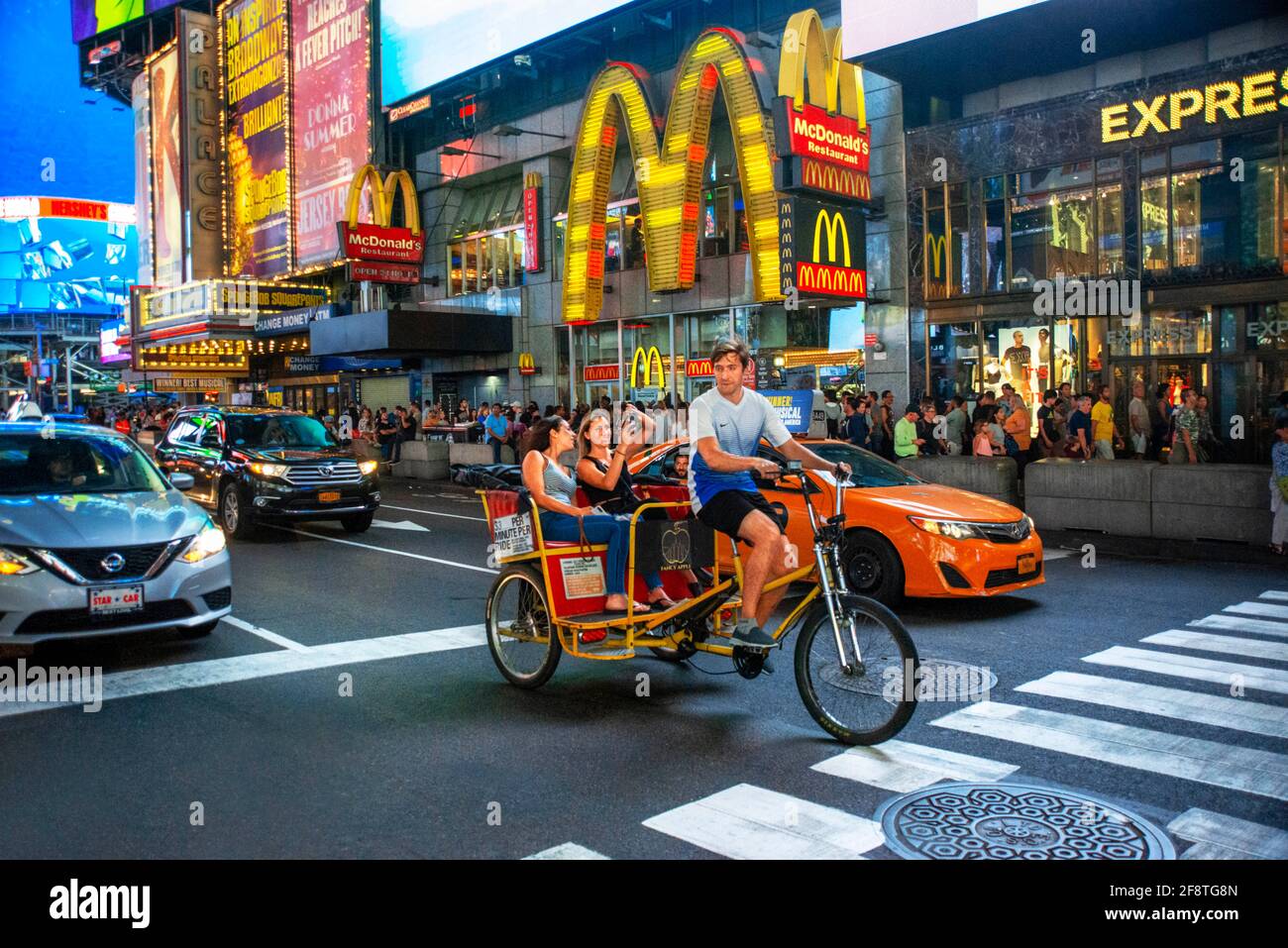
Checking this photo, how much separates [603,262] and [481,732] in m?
25.2

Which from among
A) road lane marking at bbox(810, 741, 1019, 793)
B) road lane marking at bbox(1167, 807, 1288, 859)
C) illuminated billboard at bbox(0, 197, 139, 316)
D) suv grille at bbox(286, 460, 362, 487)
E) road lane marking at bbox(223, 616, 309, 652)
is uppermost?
illuminated billboard at bbox(0, 197, 139, 316)

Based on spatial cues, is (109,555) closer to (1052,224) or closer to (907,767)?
(907,767)

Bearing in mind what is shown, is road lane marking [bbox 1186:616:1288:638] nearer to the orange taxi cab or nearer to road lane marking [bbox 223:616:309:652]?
the orange taxi cab

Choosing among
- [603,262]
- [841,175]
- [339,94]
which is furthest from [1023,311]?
[339,94]

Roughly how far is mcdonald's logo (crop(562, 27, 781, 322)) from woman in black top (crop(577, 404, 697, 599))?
16.3 m

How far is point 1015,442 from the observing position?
55.5ft

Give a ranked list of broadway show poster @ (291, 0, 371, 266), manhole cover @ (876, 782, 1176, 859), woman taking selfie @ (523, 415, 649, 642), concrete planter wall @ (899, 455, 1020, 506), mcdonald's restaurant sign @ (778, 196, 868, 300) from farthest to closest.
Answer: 1. broadway show poster @ (291, 0, 371, 266)
2. mcdonald's restaurant sign @ (778, 196, 868, 300)
3. concrete planter wall @ (899, 455, 1020, 506)
4. woman taking selfie @ (523, 415, 649, 642)
5. manhole cover @ (876, 782, 1176, 859)

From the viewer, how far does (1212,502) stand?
512 inches

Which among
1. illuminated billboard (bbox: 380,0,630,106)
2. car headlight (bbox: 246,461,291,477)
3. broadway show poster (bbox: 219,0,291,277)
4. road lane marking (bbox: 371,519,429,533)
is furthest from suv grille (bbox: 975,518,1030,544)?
broadway show poster (bbox: 219,0,291,277)

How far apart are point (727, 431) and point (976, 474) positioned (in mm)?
9960

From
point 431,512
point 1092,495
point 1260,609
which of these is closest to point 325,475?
point 431,512

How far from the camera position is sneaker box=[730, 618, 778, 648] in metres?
5.99

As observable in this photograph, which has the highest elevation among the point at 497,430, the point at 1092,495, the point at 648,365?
the point at 648,365

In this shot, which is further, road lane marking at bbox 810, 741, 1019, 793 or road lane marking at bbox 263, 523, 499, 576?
road lane marking at bbox 263, 523, 499, 576
